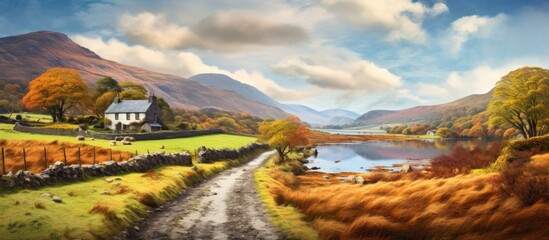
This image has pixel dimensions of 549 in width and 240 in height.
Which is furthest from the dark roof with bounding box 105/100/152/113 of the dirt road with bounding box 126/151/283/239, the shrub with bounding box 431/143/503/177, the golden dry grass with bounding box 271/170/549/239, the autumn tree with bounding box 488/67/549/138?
the golden dry grass with bounding box 271/170/549/239

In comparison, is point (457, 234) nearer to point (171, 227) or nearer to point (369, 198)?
point (369, 198)

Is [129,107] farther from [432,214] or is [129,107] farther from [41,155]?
[432,214]

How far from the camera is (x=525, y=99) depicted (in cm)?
5231

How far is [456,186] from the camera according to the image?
48.6 ft

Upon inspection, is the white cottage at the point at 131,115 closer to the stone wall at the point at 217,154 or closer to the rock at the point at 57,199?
the stone wall at the point at 217,154

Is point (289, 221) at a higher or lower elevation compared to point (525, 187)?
lower

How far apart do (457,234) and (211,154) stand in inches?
1478

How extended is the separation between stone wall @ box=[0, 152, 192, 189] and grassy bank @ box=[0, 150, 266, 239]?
717mm

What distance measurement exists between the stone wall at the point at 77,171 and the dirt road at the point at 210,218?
6.29 metres

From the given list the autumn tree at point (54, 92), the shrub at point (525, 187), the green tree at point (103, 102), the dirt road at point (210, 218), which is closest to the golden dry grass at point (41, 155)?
the dirt road at point (210, 218)

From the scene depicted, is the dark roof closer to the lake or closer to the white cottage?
the white cottage

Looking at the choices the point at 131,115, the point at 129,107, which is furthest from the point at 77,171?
the point at 129,107

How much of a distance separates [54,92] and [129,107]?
16984 millimetres

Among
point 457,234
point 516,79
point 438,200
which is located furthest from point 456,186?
point 516,79
